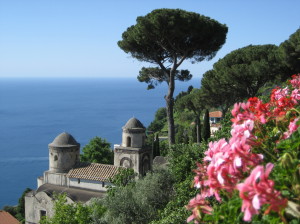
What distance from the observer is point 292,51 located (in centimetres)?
2155

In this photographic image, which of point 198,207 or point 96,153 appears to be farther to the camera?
point 96,153

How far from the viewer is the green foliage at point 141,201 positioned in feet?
36.4

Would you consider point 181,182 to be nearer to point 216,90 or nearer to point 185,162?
point 185,162

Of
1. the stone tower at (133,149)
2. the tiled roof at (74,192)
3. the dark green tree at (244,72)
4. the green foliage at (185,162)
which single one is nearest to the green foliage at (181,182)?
the green foliage at (185,162)

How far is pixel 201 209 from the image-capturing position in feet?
7.26

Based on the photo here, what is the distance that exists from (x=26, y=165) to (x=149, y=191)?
4777 centimetres

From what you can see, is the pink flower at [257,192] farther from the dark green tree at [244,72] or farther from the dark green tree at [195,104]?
the dark green tree at [195,104]

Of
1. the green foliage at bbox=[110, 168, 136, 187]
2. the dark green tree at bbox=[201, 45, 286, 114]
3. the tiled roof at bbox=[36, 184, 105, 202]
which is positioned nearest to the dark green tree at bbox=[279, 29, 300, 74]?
the dark green tree at bbox=[201, 45, 286, 114]

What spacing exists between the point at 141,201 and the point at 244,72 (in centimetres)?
1518

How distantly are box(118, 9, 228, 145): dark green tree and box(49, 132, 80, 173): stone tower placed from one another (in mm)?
5952

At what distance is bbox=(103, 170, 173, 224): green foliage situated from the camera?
11.1 m

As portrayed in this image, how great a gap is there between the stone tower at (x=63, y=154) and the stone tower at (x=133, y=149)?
2.58m

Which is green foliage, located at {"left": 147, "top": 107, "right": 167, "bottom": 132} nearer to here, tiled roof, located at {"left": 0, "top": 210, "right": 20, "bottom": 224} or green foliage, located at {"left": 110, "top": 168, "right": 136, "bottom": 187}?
tiled roof, located at {"left": 0, "top": 210, "right": 20, "bottom": 224}

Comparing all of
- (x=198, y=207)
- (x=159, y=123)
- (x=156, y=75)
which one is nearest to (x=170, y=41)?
(x=156, y=75)
